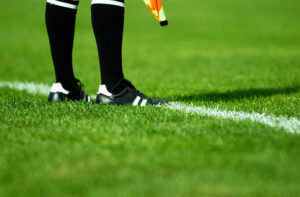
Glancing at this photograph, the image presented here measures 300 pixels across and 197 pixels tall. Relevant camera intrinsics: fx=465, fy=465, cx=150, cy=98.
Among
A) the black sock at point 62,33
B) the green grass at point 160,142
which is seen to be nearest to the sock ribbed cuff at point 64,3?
the black sock at point 62,33

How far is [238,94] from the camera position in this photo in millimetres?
3922

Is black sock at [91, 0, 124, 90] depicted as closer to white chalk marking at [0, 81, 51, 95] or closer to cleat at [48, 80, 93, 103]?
cleat at [48, 80, 93, 103]

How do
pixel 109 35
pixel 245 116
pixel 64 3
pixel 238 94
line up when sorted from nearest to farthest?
pixel 245 116 < pixel 109 35 < pixel 64 3 < pixel 238 94

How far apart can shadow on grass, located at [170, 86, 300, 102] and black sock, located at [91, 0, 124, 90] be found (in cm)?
73

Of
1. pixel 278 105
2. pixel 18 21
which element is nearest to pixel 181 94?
pixel 278 105

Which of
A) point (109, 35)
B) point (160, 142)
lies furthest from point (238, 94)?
point (160, 142)

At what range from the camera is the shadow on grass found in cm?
367

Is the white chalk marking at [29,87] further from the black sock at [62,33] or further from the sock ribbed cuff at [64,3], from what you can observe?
the sock ribbed cuff at [64,3]

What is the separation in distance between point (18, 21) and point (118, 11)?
44.9 feet

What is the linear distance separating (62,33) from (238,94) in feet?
5.11

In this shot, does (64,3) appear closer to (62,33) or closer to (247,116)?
(62,33)

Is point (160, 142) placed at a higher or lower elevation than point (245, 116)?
higher

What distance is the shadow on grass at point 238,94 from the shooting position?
3.67 metres

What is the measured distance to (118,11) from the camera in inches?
124
